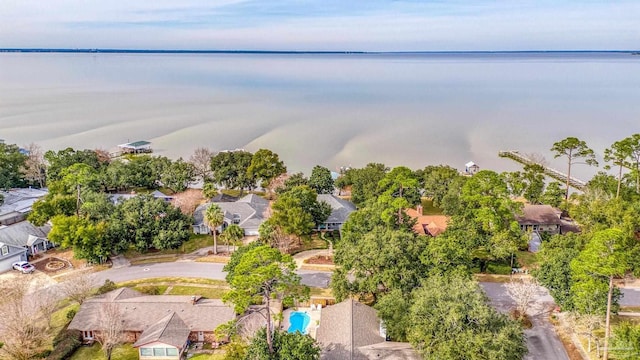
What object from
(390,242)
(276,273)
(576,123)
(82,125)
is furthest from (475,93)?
(276,273)

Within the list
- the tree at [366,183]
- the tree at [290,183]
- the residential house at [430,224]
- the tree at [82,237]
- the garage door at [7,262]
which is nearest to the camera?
the tree at [82,237]

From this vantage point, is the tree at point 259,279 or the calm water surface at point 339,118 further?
the calm water surface at point 339,118

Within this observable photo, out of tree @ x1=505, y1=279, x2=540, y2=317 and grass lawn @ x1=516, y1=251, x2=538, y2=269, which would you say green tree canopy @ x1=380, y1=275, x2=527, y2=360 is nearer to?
tree @ x1=505, y1=279, x2=540, y2=317

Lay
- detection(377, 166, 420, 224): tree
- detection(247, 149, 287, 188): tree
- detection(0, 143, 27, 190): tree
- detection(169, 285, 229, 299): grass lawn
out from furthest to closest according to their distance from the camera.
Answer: detection(0, 143, 27, 190): tree, detection(247, 149, 287, 188): tree, detection(377, 166, 420, 224): tree, detection(169, 285, 229, 299): grass lawn

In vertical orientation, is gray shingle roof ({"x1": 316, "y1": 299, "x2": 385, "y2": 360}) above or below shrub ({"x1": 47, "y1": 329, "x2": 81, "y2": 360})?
above

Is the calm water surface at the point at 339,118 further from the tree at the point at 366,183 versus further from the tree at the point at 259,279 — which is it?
the tree at the point at 259,279

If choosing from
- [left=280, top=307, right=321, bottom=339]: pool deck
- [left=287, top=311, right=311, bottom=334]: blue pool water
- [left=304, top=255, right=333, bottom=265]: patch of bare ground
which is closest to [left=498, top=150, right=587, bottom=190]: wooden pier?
[left=304, top=255, right=333, bottom=265]: patch of bare ground

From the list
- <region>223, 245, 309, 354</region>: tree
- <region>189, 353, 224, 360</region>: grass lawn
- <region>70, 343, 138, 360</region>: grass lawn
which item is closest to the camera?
<region>223, 245, 309, 354</region>: tree

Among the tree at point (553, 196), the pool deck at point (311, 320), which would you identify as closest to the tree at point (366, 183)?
the tree at point (553, 196)
